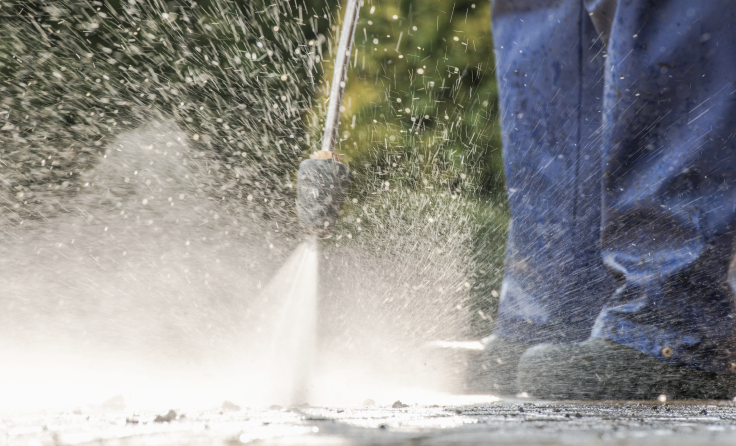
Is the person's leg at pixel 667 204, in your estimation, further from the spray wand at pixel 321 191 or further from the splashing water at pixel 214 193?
the splashing water at pixel 214 193

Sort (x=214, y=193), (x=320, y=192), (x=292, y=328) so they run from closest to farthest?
(x=320, y=192), (x=292, y=328), (x=214, y=193)

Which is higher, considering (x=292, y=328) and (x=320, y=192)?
(x=320, y=192)

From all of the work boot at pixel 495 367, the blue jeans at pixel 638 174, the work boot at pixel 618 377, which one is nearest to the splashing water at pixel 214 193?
the work boot at pixel 495 367

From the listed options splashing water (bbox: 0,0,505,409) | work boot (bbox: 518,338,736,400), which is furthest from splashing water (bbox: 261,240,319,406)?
work boot (bbox: 518,338,736,400)

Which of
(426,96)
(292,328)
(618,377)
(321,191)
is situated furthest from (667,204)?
(426,96)

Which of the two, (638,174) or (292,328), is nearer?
(638,174)

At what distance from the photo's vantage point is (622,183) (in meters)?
1.67

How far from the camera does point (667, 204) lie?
1.57 meters

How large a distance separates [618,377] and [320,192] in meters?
0.85

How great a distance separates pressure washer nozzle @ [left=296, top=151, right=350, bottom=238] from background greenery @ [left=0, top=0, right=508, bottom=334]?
59.6 inches

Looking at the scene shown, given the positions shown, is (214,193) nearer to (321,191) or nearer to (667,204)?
(321,191)

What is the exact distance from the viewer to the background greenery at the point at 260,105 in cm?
330

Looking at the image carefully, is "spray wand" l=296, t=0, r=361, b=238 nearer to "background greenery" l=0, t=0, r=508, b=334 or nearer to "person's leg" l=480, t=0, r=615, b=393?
"person's leg" l=480, t=0, r=615, b=393

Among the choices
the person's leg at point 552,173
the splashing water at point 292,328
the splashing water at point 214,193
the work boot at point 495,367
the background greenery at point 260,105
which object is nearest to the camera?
the splashing water at point 292,328
